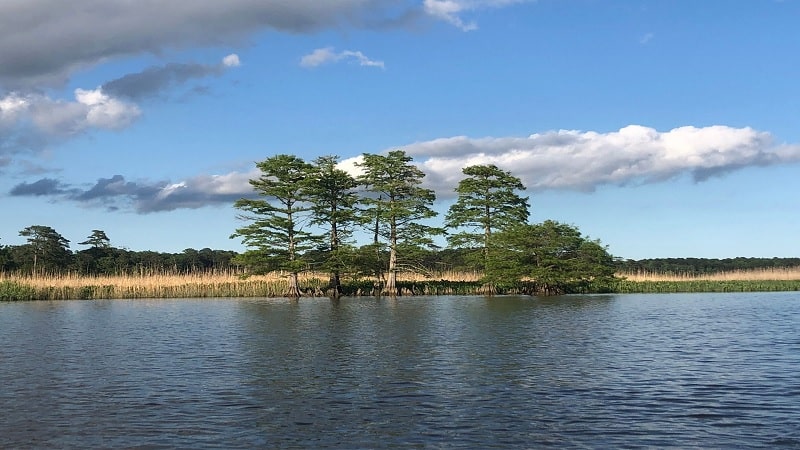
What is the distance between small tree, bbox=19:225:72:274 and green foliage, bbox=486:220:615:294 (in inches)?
2138

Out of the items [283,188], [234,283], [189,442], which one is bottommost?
[189,442]

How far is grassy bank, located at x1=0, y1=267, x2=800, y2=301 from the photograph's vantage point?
5470 centimetres

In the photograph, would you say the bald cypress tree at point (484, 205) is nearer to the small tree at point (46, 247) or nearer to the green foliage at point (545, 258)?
the green foliage at point (545, 258)

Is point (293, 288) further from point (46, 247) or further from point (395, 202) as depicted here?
point (46, 247)

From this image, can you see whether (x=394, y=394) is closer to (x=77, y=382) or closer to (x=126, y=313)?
(x=77, y=382)

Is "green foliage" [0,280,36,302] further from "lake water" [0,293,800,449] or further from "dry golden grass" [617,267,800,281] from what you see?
"dry golden grass" [617,267,800,281]

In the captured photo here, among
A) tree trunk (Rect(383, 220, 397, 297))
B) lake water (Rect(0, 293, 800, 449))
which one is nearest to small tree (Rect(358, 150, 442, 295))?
tree trunk (Rect(383, 220, 397, 297))

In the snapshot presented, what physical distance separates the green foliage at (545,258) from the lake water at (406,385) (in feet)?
85.8

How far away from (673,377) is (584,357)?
3438 mm

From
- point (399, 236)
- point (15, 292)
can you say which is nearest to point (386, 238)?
point (399, 236)

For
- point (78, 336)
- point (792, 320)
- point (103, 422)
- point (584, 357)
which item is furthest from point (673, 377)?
point (78, 336)

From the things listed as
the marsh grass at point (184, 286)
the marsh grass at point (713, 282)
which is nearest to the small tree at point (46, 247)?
the marsh grass at point (184, 286)

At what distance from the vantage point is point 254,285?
5775cm

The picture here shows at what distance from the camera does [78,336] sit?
2644 centimetres
